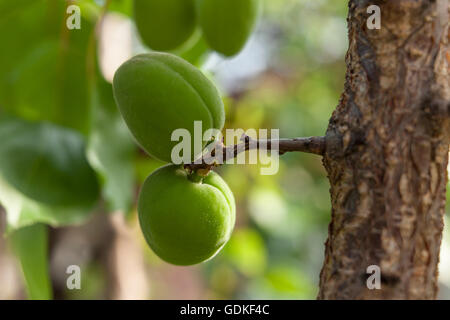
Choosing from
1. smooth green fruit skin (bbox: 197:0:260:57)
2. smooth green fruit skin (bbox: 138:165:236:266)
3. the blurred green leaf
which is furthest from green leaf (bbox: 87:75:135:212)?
the blurred green leaf

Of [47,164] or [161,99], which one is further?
[47,164]

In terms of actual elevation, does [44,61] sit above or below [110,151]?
above

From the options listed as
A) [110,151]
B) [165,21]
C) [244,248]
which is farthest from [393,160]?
[244,248]

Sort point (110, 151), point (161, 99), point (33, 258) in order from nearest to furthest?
point (161, 99)
point (33, 258)
point (110, 151)

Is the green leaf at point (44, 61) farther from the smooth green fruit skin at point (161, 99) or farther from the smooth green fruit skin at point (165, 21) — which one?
the smooth green fruit skin at point (161, 99)

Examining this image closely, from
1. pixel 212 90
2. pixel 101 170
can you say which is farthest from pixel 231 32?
pixel 101 170

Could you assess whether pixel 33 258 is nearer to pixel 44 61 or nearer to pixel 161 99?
pixel 44 61

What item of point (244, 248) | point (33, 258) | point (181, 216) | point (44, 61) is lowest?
point (244, 248)

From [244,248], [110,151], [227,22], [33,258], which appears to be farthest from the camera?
[244,248]
